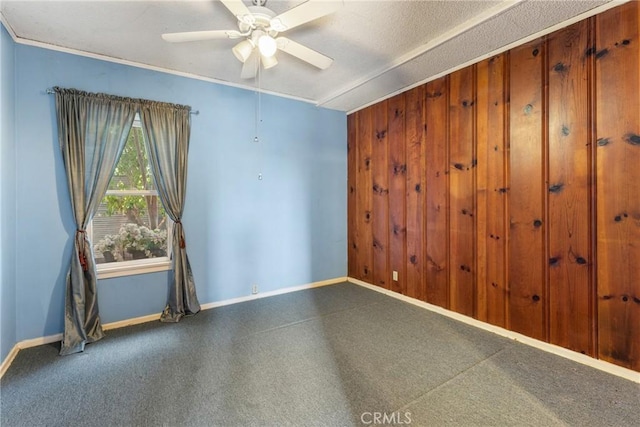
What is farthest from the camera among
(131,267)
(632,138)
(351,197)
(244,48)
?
(351,197)

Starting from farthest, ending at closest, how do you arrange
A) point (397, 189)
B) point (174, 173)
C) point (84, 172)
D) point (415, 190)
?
1. point (397, 189)
2. point (415, 190)
3. point (174, 173)
4. point (84, 172)

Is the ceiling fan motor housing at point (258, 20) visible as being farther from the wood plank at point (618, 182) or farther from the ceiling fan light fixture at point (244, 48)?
the wood plank at point (618, 182)

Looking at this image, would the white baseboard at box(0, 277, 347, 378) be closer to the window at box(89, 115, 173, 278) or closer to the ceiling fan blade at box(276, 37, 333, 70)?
the window at box(89, 115, 173, 278)

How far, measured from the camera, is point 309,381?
74.7 inches

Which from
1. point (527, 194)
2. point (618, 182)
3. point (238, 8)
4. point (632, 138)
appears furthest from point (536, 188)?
point (238, 8)

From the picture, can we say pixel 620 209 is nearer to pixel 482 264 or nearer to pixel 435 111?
pixel 482 264

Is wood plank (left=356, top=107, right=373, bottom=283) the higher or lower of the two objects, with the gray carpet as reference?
higher

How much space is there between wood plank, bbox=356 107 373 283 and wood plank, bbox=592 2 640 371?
92.3 inches

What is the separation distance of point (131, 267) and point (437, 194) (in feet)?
10.7

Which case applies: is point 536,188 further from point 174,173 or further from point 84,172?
point 84,172

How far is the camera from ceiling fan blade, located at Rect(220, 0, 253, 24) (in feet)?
5.18

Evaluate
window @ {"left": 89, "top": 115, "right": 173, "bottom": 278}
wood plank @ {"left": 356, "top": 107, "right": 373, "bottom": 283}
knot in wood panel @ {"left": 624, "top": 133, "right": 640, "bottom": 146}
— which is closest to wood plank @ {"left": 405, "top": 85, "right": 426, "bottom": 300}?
wood plank @ {"left": 356, "top": 107, "right": 373, "bottom": 283}

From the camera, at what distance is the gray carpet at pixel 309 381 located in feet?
5.21

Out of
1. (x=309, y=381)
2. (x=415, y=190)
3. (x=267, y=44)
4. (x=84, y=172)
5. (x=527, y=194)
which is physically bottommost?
(x=309, y=381)
